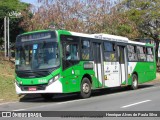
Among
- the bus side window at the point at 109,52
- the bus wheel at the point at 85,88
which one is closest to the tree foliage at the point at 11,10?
the bus side window at the point at 109,52

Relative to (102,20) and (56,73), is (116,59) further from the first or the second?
(102,20)

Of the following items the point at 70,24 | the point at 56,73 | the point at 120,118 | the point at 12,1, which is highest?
the point at 12,1

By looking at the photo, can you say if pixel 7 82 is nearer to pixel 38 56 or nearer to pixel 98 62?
pixel 98 62

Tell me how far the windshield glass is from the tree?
2522cm

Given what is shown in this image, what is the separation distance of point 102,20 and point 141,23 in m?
14.2

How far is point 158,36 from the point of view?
4575 centimetres

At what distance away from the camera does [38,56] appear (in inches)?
652

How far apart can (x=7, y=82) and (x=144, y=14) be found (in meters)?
23.4

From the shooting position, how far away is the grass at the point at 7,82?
60.1ft

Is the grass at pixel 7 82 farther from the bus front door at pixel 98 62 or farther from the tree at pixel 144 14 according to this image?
the tree at pixel 144 14

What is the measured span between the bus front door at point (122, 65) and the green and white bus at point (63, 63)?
715 millimetres

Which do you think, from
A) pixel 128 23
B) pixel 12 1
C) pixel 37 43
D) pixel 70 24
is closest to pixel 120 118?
pixel 37 43

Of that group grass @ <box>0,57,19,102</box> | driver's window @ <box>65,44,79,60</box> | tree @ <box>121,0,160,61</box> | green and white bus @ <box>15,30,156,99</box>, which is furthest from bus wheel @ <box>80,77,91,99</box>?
tree @ <box>121,0,160,61</box>

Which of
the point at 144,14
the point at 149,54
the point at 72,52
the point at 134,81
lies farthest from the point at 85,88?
the point at 144,14
